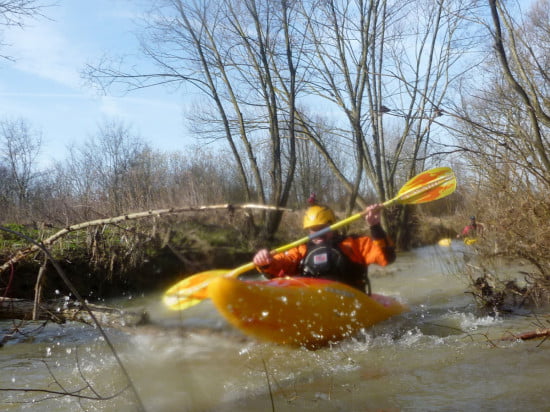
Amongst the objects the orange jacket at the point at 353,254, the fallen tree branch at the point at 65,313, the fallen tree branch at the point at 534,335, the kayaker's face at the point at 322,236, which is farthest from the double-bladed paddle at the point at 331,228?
the fallen tree branch at the point at 534,335

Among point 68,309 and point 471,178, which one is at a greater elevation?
point 471,178

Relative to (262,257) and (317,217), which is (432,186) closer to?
(317,217)

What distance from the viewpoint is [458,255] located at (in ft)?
18.7

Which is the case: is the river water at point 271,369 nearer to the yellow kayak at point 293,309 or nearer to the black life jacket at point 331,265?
the yellow kayak at point 293,309

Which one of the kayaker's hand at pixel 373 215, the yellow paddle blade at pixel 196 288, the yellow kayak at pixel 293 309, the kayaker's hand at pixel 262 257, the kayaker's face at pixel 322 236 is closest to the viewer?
the yellow paddle blade at pixel 196 288

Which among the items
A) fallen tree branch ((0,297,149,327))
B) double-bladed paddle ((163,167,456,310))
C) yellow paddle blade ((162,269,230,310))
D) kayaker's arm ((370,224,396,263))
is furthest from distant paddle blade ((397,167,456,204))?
fallen tree branch ((0,297,149,327))

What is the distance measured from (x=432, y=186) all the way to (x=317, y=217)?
48.1 inches

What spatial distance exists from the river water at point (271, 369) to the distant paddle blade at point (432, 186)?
1225 mm

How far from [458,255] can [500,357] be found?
7.82 ft

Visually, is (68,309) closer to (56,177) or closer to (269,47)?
(56,177)

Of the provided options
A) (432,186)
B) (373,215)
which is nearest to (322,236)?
(373,215)

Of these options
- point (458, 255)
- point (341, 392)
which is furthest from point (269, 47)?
point (341, 392)

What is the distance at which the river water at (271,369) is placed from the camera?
9.32 ft

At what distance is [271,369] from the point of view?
356 centimetres
